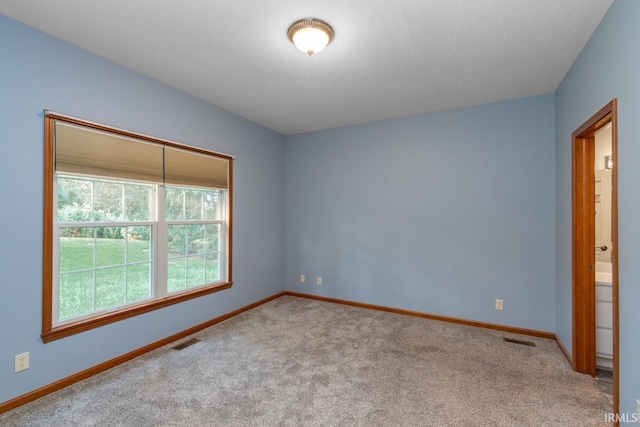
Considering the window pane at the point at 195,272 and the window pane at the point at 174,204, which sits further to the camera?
the window pane at the point at 195,272

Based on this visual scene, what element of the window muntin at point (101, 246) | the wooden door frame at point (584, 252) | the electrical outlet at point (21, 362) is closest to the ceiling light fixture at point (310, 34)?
the window muntin at point (101, 246)

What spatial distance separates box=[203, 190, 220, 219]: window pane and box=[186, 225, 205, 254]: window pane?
190 millimetres

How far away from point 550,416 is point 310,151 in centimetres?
393

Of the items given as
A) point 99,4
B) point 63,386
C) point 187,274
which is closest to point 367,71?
point 99,4

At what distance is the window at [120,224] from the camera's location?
7.28 ft

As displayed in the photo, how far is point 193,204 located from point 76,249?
1.21 meters

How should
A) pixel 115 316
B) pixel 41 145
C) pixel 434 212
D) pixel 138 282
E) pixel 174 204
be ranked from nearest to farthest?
pixel 41 145
pixel 115 316
pixel 138 282
pixel 174 204
pixel 434 212

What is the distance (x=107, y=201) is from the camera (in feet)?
8.43

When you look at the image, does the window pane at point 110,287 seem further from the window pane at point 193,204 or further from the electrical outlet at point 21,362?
the window pane at point 193,204

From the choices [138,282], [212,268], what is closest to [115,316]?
[138,282]

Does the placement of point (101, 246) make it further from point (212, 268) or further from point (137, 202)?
point (212, 268)

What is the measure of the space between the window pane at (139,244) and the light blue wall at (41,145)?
0.56m

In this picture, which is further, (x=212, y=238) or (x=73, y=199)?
(x=212, y=238)

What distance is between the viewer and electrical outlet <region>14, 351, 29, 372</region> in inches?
78.0
